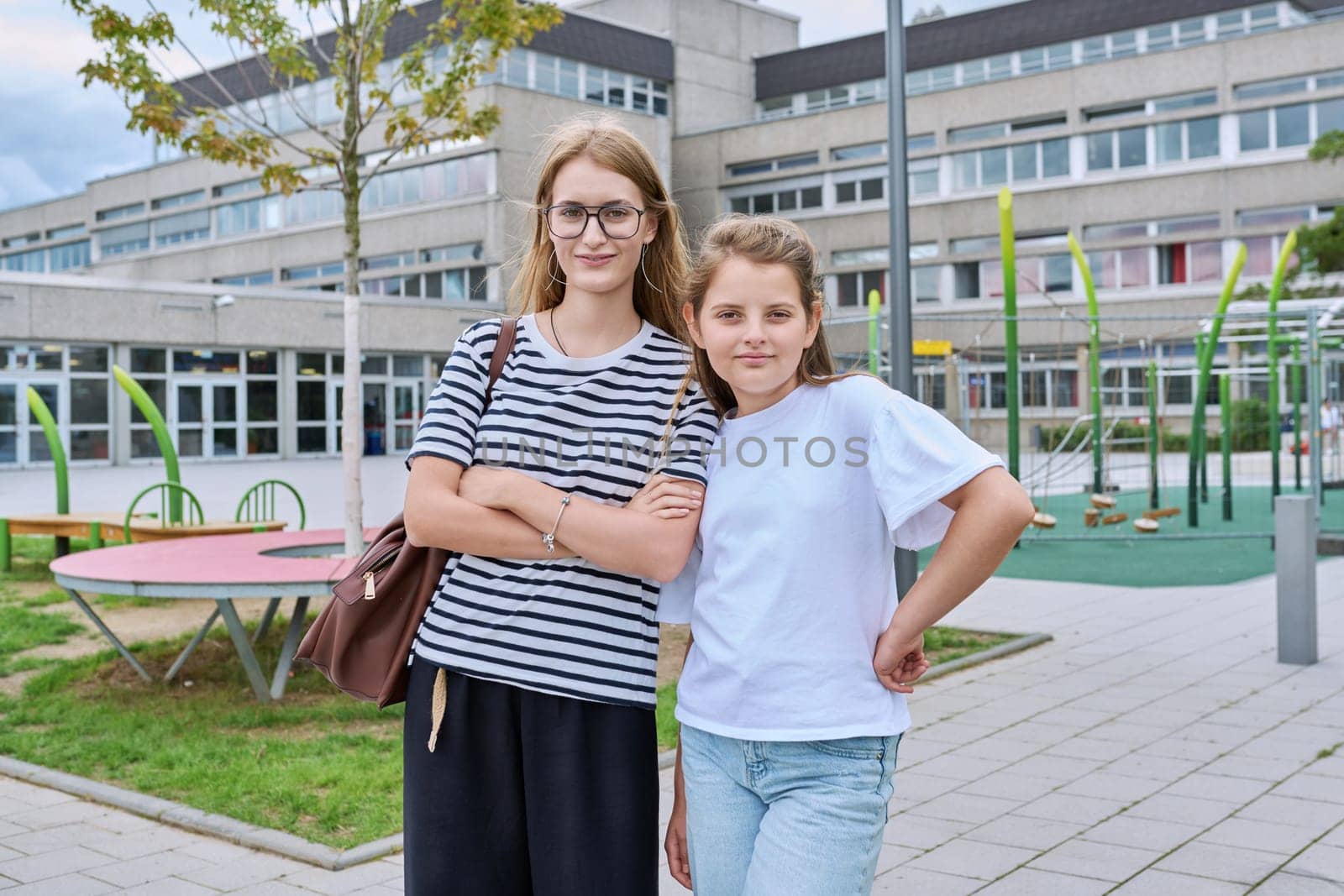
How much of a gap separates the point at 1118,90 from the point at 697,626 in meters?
41.6

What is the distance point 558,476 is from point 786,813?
2.11 feet

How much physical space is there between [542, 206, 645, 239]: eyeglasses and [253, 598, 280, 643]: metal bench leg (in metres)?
5.62

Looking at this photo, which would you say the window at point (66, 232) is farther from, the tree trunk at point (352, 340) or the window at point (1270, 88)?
the tree trunk at point (352, 340)

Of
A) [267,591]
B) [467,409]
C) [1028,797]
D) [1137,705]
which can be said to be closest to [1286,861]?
[1028,797]

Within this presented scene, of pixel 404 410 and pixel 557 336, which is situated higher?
pixel 404 410

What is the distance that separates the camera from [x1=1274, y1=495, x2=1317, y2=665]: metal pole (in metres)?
7.29

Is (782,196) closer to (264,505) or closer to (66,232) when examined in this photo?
(66,232)

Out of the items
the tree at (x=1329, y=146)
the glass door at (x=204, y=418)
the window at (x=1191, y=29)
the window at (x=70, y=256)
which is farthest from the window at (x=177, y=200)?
the tree at (x=1329, y=146)

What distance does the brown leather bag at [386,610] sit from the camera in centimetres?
222

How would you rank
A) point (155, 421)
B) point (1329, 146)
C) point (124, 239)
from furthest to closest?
point (124, 239)
point (1329, 146)
point (155, 421)

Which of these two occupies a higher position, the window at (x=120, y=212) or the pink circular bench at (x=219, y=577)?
the window at (x=120, y=212)

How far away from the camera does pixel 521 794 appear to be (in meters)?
2.15

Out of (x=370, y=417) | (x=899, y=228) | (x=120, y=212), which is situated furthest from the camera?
(x=120, y=212)

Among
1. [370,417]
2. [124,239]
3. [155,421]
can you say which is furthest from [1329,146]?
[124,239]
